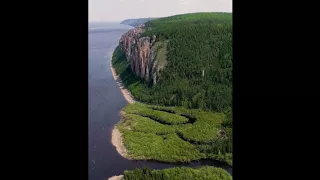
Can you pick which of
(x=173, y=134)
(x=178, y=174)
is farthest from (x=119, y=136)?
(x=178, y=174)

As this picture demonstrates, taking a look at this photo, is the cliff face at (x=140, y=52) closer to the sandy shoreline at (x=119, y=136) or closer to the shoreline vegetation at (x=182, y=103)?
the shoreline vegetation at (x=182, y=103)

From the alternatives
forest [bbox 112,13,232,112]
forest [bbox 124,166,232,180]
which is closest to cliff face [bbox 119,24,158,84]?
forest [bbox 112,13,232,112]

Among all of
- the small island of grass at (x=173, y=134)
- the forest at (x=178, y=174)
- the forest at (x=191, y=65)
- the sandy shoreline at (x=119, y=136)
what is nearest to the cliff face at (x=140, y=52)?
the forest at (x=191, y=65)

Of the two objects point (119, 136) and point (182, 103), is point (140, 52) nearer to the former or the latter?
point (182, 103)
